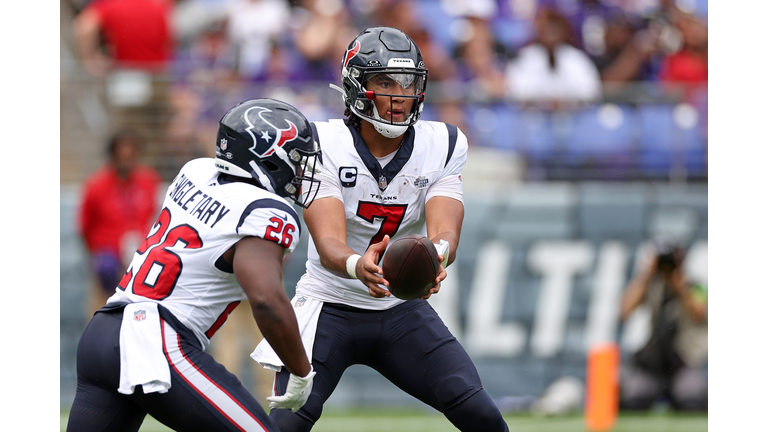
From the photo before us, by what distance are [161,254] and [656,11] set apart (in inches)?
330

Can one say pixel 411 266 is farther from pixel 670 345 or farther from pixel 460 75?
pixel 460 75

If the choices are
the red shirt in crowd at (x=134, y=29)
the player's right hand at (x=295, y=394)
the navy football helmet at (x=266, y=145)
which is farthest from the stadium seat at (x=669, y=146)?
the player's right hand at (x=295, y=394)

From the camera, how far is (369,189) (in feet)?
14.0

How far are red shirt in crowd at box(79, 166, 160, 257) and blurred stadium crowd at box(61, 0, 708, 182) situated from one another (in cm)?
60

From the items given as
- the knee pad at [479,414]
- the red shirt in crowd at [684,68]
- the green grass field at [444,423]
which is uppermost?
the red shirt in crowd at [684,68]

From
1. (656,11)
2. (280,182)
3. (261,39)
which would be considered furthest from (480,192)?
(280,182)

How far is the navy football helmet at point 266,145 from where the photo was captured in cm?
359

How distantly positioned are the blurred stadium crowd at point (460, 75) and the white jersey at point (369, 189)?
4312 millimetres

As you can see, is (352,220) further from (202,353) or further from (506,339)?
(506,339)

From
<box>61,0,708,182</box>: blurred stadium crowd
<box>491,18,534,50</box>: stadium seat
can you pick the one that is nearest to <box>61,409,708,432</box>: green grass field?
<box>61,0,708,182</box>: blurred stadium crowd

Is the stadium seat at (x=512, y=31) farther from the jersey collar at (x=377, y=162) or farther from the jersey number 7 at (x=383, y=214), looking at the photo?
the jersey number 7 at (x=383, y=214)

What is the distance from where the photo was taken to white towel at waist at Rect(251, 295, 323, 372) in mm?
4102

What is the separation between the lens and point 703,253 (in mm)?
8602

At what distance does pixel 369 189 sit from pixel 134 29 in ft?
18.9
